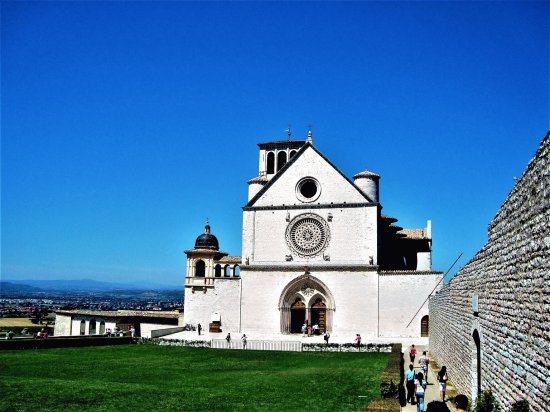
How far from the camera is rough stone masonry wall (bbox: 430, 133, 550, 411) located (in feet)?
28.1

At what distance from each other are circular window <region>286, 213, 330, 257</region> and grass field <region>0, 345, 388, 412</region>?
1081cm

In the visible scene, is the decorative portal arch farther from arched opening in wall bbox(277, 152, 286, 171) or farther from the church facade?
arched opening in wall bbox(277, 152, 286, 171)

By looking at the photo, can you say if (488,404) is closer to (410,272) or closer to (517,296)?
(517,296)

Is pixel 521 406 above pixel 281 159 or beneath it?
beneath

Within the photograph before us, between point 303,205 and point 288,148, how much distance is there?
428 inches

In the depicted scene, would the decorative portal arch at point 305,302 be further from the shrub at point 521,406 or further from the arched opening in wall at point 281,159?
the shrub at point 521,406

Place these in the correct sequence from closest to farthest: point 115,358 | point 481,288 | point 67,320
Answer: point 481,288, point 115,358, point 67,320

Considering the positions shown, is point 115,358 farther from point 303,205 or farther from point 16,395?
point 303,205

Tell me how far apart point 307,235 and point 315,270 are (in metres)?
2.59

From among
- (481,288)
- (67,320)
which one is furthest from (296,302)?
(481,288)

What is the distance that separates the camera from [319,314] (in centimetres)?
4484

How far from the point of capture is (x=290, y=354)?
35219 mm

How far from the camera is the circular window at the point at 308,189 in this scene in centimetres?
4494

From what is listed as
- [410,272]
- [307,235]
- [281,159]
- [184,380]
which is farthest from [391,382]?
[281,159]
